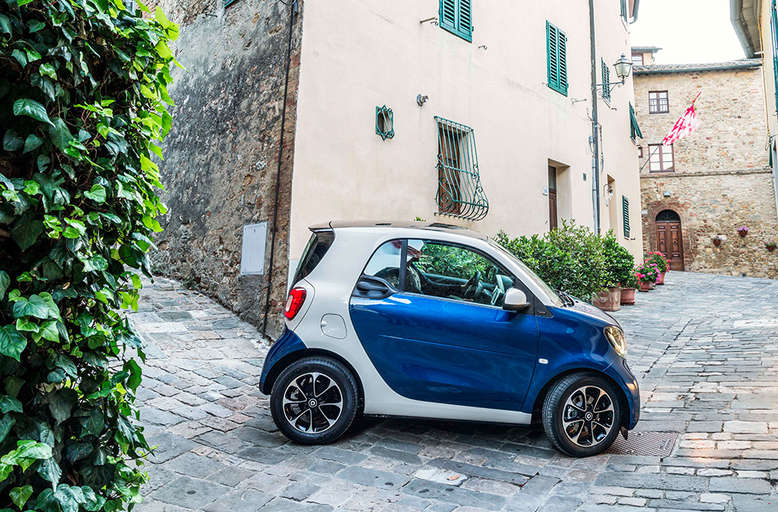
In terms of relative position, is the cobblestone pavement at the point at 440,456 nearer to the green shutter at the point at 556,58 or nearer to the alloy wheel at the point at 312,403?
the alloy wheel at the point at 312,403

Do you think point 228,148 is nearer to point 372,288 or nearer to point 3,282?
point 372,288

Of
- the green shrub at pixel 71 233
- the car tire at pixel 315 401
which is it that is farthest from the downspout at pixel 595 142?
the green shrub at pixel 71 233

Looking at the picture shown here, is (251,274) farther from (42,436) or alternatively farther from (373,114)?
(42,436)

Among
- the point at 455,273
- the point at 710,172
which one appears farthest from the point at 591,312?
the point at 710,172

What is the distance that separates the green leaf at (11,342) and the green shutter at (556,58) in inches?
459

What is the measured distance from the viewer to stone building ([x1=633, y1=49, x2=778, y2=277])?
26.5 m

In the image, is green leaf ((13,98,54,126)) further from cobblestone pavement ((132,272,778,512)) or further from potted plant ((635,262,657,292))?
potted plant ((635,262,657,292))

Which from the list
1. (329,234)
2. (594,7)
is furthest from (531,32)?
(329,234)

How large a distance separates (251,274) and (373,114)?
106 inches

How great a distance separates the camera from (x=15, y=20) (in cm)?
199

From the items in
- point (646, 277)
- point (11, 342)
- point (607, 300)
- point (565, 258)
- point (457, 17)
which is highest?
point (457, 17)

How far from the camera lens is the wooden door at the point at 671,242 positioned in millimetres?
27625

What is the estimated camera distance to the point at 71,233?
206 cm

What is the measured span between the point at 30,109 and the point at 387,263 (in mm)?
2710
